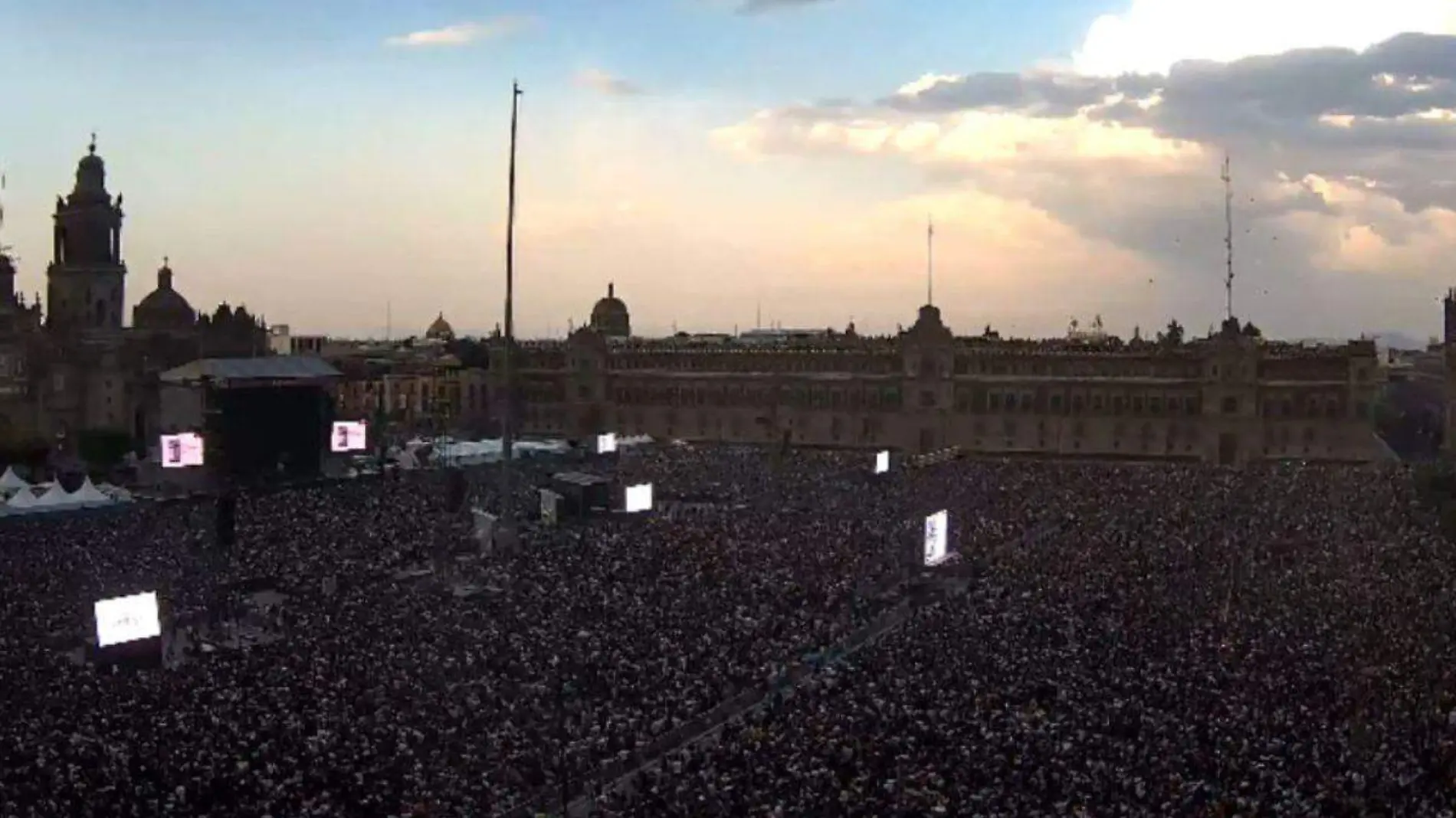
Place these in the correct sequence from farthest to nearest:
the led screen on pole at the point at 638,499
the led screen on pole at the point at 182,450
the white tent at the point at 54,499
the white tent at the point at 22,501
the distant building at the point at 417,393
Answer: the distant building at the point at 417,393, the led screen on pole at the point at 182,450, the led screen on pole at the point at 638,499, the white tent at the point at 54,499, the white tent at the point at 22,501

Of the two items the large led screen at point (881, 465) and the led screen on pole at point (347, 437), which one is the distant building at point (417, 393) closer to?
the led screen on pole at point (347, 437)

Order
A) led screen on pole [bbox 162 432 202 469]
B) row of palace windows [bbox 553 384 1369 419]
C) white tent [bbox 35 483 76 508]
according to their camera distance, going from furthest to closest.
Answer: row of palace windows [bbox 553 384 1369 419]
led screen on pole [bbox 162 432 202 469]
white tent [bbox 35 483 76 508]

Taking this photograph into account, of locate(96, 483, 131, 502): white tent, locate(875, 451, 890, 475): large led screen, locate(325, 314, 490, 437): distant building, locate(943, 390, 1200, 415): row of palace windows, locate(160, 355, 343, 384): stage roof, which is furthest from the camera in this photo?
locate(325, 314, 490, 437): distant building

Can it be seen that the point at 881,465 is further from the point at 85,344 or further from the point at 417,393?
the point at 417,393

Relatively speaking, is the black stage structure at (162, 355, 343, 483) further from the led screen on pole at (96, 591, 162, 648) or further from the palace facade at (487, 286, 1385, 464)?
the palace facade at (487, 286, 1385, 464)

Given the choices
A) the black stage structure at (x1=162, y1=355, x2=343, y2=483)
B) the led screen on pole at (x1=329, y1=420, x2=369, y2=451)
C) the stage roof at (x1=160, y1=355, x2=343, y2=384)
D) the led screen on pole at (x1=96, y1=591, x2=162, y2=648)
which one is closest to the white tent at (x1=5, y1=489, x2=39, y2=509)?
the black stage structure at (x1=162, y1=355, x2=343, y2=483)

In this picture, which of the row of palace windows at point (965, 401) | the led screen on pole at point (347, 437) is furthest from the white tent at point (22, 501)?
the row of palace windows at point (965, 401)

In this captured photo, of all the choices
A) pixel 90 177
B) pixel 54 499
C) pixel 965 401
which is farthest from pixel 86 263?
pixel 965 401
